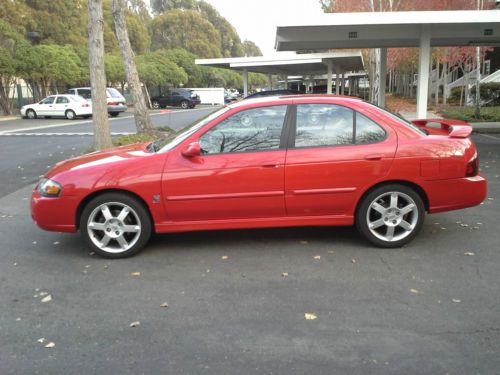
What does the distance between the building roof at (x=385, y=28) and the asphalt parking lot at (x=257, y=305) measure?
340 inches

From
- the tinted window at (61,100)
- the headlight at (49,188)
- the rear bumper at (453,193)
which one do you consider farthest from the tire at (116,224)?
the tinted window at (61,100)

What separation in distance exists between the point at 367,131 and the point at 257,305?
221cm

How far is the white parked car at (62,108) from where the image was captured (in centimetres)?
2817

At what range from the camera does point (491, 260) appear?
4.77 metres

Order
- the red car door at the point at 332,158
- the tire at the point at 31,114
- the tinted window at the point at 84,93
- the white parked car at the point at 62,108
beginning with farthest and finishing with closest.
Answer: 1. the tinted window at the point at 84,93
2. the tire at the point at 31,114
3. the white parked car at the point at 62,108
4. the red car door at the point at 332,158

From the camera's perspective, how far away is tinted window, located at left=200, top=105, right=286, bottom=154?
16.5 feet

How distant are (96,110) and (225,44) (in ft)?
304

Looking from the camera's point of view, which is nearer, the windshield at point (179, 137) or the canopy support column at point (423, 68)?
the windshield at point (179, 137)

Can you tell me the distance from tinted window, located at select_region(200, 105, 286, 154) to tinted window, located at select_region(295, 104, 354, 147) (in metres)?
0.21

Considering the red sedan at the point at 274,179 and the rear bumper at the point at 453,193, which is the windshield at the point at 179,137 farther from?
the rear bumper at the point at 453,193

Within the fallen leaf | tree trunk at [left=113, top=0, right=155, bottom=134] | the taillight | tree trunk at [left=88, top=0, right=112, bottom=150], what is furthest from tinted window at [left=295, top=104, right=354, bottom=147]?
tree trunk at [left=113, top=0, right=155, bottom=134]

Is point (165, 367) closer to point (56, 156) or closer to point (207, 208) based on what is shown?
point (207, 208)

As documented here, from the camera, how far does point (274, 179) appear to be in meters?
4.93

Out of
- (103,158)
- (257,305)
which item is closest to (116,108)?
(103,158)
